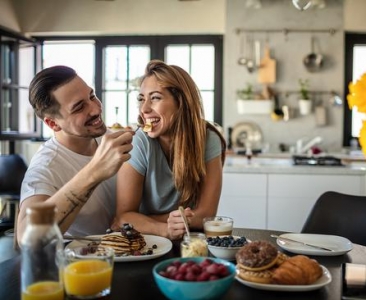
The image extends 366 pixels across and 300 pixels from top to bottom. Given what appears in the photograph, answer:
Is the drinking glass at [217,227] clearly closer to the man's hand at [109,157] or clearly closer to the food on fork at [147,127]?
the man's hand at [109,157]

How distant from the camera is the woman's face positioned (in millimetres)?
1796

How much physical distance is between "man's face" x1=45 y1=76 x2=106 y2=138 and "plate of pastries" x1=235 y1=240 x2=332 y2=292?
85cm

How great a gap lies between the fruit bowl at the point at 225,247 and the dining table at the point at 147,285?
138 mm

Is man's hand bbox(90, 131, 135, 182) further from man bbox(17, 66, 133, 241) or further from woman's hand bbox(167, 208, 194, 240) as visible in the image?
woman's hand bbox(167, 208, 194, 240)

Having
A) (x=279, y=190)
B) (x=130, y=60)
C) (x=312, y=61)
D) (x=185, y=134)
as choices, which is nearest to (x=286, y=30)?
(x=312, y=61)

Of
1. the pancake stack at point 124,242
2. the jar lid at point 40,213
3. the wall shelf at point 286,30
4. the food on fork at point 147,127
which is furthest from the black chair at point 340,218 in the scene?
the wall shelf at point 286,30

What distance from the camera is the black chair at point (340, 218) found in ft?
6.22

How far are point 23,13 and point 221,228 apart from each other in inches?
186

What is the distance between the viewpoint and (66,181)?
167 cm

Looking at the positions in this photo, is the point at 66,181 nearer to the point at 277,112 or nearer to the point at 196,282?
the point at 196,282

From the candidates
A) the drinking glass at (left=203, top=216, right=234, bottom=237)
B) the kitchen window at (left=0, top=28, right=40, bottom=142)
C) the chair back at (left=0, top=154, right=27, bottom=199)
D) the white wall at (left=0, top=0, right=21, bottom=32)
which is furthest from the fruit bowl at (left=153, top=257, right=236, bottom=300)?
the white wall at (left=0, top=0, right=21, bottom=32)

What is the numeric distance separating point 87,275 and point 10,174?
10.1 feet

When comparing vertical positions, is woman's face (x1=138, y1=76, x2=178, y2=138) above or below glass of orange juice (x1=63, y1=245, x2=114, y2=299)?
above

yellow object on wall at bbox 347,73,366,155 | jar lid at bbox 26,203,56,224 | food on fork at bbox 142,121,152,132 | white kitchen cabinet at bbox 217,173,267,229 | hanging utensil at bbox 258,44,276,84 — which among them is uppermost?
hanging utensil at bbox 258,44,276,84
